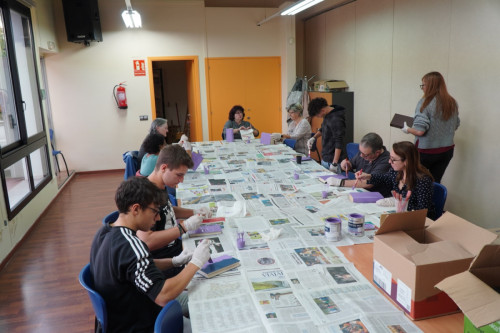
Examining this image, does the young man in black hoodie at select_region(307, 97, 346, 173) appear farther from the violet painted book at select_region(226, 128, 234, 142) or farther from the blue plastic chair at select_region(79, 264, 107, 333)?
the blue plastic chair at select_region(79, 264, 107, 333)

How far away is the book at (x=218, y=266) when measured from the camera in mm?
1926

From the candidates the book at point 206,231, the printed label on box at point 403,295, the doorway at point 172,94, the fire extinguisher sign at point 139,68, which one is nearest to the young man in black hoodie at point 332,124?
the book at point 206,231

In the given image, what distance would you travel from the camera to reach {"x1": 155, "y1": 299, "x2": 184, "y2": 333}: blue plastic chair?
1491 mm

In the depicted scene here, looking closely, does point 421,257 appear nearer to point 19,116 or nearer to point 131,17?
point 19,116

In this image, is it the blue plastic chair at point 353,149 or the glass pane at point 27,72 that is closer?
the blue plastic chair at point 353,149

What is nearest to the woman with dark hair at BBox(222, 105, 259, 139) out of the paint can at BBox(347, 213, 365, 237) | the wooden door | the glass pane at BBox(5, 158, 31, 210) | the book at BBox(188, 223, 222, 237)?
the wooden door

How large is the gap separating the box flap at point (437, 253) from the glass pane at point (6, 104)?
460cm

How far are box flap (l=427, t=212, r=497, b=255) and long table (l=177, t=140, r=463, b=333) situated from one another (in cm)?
32

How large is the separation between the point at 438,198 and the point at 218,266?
1875 millimetres

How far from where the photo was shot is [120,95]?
778cm

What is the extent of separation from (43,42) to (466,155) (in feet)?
20.7

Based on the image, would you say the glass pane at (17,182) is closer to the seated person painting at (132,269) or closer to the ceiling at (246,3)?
the seated person painting at (132,269)

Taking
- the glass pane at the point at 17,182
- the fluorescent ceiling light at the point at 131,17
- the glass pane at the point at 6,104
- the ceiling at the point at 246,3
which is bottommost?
the glass pane at the point at 17,182

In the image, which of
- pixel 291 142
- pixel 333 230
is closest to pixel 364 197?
pixel 333 230
